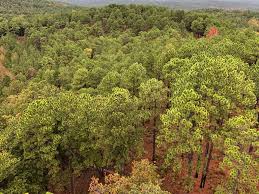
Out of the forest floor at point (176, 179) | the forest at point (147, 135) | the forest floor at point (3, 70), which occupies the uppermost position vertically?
the forest at point (147, 135)

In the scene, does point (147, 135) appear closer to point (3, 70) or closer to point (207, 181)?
point (207, 181)

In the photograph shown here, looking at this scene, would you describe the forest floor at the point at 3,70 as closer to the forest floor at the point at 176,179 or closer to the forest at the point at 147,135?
the forest at the point at 147,135

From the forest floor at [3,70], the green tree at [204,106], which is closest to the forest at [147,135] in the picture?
the green tree at [204,106]

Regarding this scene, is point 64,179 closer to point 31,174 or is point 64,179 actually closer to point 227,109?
point 31,174

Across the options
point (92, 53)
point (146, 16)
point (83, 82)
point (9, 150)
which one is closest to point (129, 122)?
point (9, 150)

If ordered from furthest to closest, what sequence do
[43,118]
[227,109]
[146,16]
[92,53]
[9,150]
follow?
[146,16]
[92,53]
[9,150]
[43,118]
[227,109]

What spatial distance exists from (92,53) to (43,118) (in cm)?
6365

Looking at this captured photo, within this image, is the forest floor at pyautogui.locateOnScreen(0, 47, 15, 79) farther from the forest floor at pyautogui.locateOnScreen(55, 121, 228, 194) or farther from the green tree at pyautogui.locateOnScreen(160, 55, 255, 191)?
the green tree at pyautogui.locateOnScreen(160, 55, 255, 191)

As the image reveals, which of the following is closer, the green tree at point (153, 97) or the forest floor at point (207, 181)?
the green tree at point (153, 97)

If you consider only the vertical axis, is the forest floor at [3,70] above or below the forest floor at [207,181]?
below

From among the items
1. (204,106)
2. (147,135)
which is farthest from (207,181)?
(204,106)

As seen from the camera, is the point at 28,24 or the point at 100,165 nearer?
the point at 100,165

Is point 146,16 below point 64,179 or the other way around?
the other way around

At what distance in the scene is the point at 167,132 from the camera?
3106 centimetres
